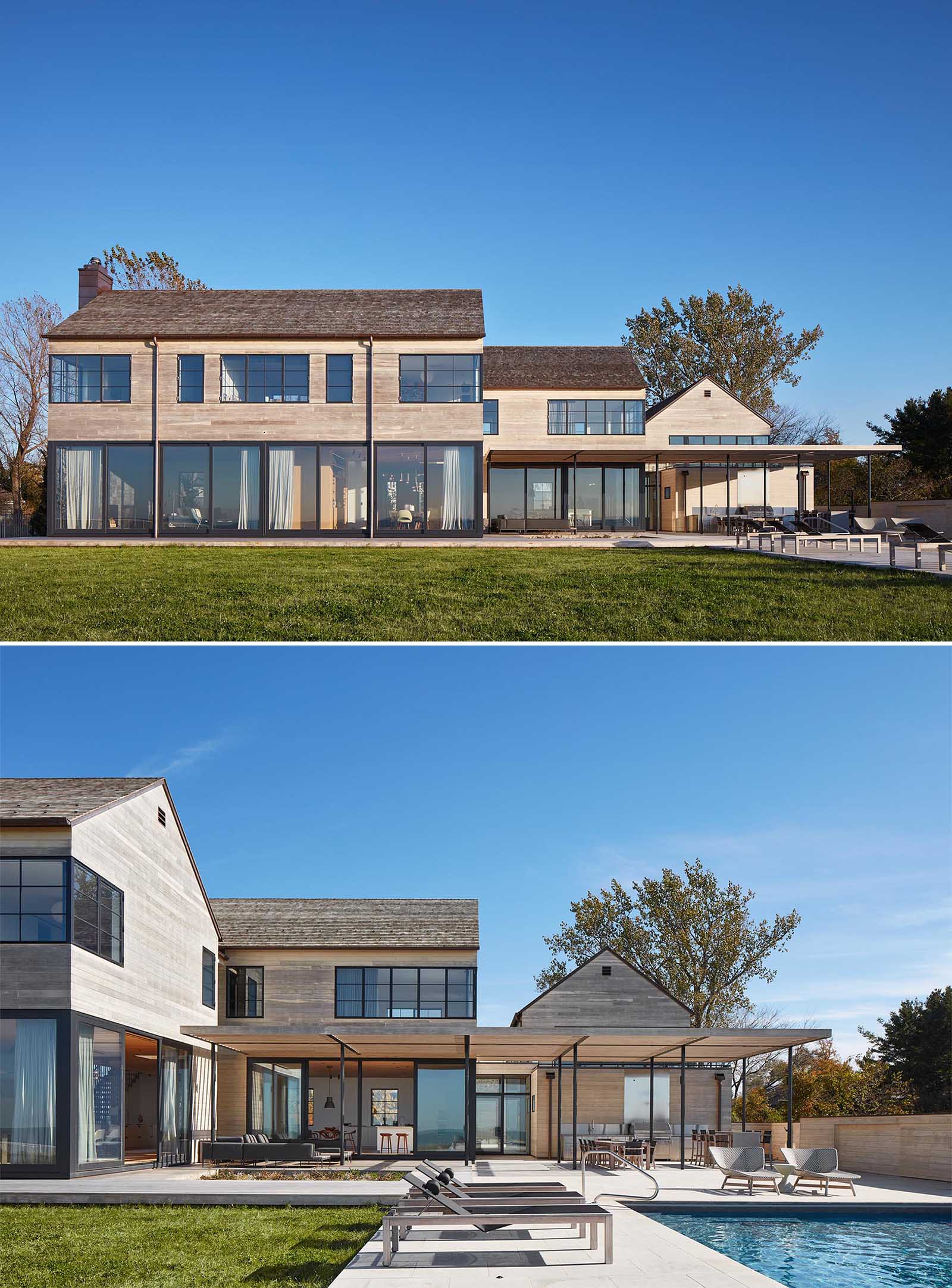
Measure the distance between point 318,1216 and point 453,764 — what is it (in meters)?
21.5

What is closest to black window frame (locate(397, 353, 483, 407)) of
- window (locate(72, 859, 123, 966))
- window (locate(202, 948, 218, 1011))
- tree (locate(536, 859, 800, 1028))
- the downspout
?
the downspout

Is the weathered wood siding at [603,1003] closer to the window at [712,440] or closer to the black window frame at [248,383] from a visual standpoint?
the black window frame at [248,383]

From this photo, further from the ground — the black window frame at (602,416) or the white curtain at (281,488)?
the black window frame at (602,416)

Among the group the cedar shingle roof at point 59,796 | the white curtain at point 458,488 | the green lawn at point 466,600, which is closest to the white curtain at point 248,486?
the white curtain at point 458,488

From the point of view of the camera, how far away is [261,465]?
91.6ft

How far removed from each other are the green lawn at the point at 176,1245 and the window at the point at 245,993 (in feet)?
45.8

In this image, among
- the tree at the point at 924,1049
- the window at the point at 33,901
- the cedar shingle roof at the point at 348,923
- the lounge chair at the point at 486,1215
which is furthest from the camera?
the tree at the point at 924,1049

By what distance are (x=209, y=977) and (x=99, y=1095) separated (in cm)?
861

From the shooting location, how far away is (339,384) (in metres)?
28.2

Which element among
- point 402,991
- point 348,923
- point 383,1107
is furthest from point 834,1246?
point 348,923

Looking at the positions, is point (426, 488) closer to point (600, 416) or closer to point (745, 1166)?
point (600, 416)

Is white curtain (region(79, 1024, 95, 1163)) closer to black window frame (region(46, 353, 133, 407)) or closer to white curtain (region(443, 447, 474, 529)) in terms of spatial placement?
white curtain (region(443, 447, 474, 529))

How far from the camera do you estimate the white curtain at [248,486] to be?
27750 millimetres

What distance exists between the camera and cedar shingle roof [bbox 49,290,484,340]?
1107 inches
